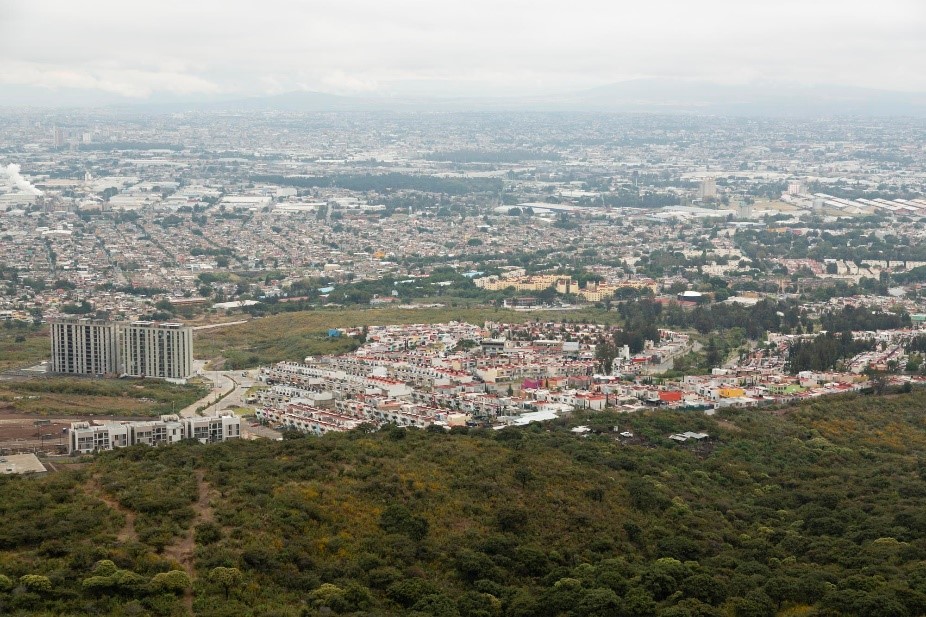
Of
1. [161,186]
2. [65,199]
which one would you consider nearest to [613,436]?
[65,199]

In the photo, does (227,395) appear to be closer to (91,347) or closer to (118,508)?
(91,347)

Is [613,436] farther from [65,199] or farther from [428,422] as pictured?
[65,199]

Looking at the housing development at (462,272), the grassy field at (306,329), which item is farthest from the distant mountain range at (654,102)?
the grassy field at (306,329)

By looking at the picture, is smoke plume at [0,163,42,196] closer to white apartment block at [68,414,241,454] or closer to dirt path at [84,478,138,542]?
white apartment block at [68,414,241,454]

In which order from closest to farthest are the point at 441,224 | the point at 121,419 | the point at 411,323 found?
the point at 121,419
the point at 411,323
the point at 441,224

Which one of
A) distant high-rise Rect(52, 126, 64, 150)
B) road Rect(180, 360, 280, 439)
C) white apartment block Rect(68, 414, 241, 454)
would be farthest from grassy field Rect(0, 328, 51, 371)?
distant high-rise Rect(52, 126, 64, 150)

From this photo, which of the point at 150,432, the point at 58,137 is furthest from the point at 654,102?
the point at 150,432
